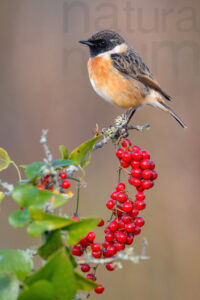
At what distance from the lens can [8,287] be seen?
0.97 meters

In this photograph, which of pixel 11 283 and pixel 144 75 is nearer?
pixel 11 283

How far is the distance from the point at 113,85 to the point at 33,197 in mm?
2828

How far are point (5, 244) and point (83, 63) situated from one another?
2564 mm

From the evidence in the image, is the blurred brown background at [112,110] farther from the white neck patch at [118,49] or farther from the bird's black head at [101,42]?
the bird's black head at [101,42]

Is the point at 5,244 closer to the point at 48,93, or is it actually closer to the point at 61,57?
the point at 48,93

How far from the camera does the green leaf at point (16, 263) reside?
41.6 inches

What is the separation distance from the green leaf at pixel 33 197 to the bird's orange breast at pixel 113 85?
2.77 metres

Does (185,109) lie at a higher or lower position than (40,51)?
lower

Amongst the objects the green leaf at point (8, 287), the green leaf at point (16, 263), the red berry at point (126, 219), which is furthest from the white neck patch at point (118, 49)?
the green leaf at point (8, 287)

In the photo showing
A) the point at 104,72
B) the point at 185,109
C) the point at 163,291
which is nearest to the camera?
the point at 104,72

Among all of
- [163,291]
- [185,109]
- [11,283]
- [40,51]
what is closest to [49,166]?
[11,283]

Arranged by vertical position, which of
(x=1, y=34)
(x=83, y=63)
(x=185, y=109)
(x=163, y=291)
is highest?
(x=1, y=34)

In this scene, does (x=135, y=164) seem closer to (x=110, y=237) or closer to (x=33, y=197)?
(x=110, y=237)

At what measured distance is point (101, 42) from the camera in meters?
4.01
